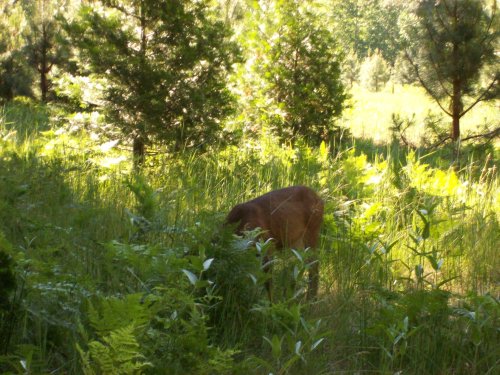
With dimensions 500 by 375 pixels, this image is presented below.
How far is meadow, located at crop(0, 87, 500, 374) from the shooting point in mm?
3109

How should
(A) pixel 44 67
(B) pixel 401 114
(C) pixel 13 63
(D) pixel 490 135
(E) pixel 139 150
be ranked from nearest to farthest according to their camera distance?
1. (E) pixel 139 150
2. (D) pixel 490 135
3. (C) pixel 13 63
4. (A) pixel 44 67
5. (B) pixel 401 114

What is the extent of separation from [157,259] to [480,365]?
1.60m

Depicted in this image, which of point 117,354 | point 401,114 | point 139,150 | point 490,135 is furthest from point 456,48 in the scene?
point 117,354

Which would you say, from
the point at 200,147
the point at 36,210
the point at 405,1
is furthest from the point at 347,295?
the point at 405,1

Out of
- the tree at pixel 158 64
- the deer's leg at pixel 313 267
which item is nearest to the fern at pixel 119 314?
the deer's leg at pixel 313 267

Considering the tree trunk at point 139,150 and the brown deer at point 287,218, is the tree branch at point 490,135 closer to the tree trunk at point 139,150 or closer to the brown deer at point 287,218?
the tree trunk at point 139,150

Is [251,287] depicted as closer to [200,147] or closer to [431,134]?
[200,147]

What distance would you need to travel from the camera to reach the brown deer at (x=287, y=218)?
15.6ft

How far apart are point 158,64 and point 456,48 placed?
17.5 ft

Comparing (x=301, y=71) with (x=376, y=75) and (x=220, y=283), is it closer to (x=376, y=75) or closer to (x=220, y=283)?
(x=220, y=283)

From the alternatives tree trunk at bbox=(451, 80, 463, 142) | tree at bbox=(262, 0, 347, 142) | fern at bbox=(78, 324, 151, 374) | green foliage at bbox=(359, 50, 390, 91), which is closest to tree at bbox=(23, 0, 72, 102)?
tree at bbox=(262, 0, 347, 142)

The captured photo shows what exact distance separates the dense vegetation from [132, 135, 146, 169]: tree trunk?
15 millimetres

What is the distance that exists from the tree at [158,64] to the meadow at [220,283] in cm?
76

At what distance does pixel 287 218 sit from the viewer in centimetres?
515
